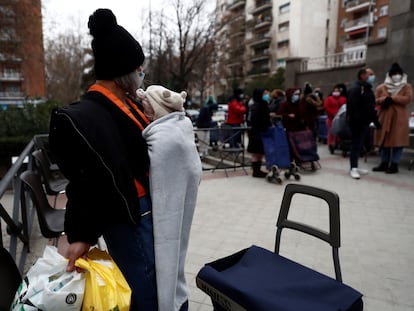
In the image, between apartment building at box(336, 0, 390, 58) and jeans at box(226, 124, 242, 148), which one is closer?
jeans at box(226, 124, 242, 148)

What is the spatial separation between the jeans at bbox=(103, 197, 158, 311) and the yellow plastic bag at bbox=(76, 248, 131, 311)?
0.10 m

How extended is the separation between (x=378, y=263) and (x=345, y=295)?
2081mm

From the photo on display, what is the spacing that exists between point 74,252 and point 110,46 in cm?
89

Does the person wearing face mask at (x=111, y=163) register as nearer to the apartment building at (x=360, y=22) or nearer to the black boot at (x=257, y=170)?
the black boot at (x=257, y=170)

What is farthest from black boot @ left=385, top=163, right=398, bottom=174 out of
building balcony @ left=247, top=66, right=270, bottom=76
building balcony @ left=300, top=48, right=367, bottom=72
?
building balcony @ left=247, top=66, right=270, bottom=76

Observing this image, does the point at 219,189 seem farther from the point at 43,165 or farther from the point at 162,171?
the point at 162,171

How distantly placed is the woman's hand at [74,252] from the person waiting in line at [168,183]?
32cm

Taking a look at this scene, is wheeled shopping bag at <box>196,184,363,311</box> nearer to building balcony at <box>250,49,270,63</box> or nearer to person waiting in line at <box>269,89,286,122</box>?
person waiting in line at <box>269,89,286,122</box>

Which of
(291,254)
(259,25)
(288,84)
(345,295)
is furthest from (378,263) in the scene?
(259,25)

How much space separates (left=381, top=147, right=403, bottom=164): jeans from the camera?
22.1 ft

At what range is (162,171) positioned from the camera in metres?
1.50

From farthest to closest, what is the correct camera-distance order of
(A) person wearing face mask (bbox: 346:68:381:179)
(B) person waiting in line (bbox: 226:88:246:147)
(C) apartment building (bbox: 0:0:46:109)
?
1. (C) apartment building (bbox: 0:0:46:109)
2. (B) person waiting in line (bbox: 226:88:246:147)
3. (A) person wearing face mask (bbox: 346:68:381:179)

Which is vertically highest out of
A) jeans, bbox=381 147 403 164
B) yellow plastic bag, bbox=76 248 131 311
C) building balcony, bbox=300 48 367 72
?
building balcony, bbox=300 48 367 72

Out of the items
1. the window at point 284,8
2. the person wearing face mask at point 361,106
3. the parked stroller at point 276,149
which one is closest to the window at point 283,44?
the window at point 284,8
